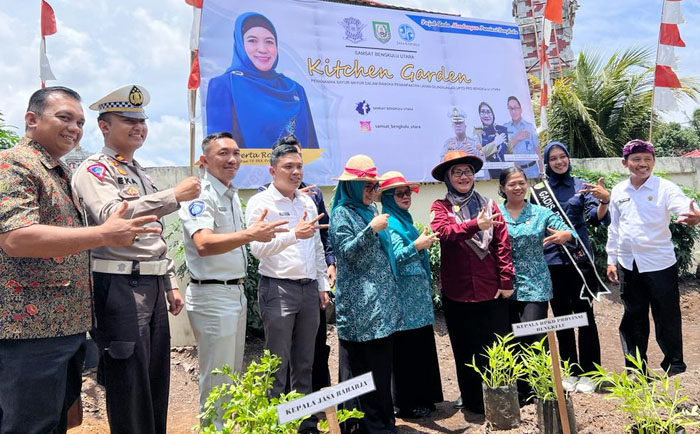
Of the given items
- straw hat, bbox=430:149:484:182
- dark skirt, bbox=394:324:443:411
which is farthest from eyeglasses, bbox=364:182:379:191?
dark skirt, bbox=394:324:443:411

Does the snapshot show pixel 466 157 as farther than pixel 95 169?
Yes

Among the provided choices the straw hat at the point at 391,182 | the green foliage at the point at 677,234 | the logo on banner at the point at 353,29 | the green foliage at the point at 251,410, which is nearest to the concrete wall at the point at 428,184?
the green foliage at the point at 677,234

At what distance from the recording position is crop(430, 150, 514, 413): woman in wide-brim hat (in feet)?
11.1

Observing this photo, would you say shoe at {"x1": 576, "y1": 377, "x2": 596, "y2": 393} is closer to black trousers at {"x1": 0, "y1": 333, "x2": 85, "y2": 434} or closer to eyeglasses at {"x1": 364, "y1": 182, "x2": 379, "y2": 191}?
eyeglasses at {"x1": 364, "y1": 182, "x2": 379, "y2": 191}

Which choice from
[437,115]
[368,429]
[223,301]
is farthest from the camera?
[437,115]

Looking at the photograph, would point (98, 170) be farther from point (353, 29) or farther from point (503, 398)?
point (353, 29)

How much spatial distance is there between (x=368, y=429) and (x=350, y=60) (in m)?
4.50

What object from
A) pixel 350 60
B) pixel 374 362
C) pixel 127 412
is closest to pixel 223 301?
pixel 127 412

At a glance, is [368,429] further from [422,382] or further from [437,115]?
[437,115]

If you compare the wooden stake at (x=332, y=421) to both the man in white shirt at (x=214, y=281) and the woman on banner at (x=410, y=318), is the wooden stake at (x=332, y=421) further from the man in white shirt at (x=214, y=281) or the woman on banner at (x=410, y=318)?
the woman on banner at (x=410, y=318)

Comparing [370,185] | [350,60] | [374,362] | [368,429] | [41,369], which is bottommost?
[368,429]

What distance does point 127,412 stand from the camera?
234cm

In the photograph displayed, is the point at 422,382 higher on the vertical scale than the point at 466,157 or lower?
lower

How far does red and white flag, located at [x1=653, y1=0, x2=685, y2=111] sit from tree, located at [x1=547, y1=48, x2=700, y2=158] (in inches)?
214
